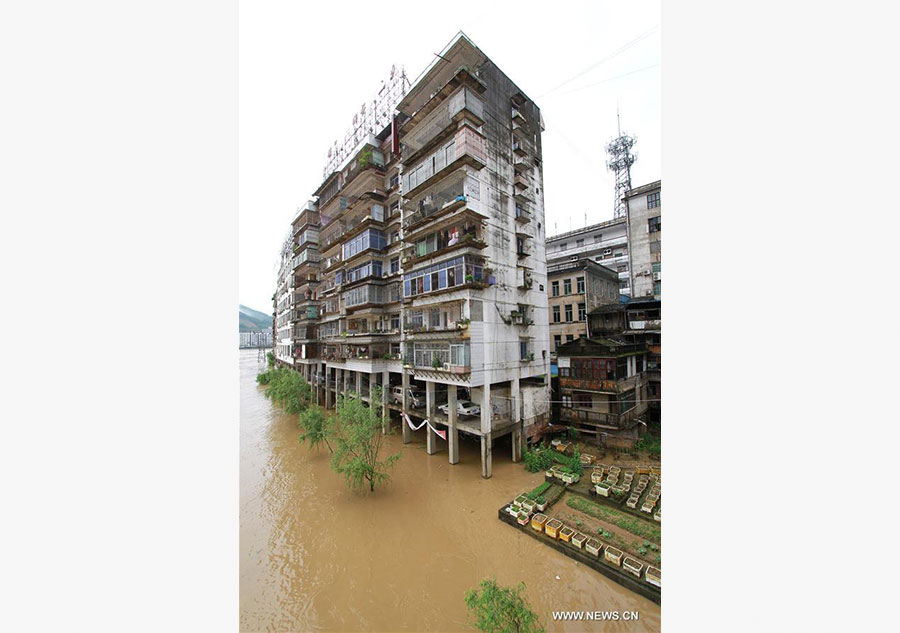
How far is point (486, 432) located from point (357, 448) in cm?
618

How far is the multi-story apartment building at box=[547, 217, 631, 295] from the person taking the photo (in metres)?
36.6

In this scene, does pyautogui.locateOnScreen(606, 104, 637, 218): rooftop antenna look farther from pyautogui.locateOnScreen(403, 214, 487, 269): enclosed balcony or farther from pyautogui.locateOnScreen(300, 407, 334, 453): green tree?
pyautogui.locateOnScreen(300, 407, 334, 453): green tree

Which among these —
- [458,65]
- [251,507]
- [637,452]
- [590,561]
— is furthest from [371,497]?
[458,65]

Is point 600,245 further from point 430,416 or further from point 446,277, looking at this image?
point 430,416

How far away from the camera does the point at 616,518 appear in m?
11.7

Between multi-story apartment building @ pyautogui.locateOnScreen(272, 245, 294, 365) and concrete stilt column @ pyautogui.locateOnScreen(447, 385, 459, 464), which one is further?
multi-story apartment building @ pyautogui.locateOnScreen(272, 245, 294, 365)

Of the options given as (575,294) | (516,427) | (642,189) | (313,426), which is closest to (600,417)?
(516,427)

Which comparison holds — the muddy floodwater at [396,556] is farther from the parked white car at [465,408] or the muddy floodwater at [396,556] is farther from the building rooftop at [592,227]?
the building rooftop at [592,227]

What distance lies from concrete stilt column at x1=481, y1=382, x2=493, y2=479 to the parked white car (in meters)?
1.95

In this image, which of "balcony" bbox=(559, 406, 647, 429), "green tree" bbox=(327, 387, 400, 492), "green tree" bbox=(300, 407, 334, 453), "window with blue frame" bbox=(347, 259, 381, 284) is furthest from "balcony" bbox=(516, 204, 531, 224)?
"green tree" bbox=(300, 407, 334, 453)

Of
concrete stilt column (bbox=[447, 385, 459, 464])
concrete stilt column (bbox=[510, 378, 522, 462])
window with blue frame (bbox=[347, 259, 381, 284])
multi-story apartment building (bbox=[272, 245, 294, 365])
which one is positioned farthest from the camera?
multi-story apartment building (bbox=[272, 245, 294, 365])

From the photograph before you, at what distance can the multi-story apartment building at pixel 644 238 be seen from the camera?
26.8 meters

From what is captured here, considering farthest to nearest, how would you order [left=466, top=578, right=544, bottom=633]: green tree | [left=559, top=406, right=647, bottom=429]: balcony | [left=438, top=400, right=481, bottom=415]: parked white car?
[left=559, top=406, right=647, bottom=429]: balcony, [left=438, top=400, right=481, bottom=415]: parked white car, [left=466, top=578, right=544, bottom=633]: green tree

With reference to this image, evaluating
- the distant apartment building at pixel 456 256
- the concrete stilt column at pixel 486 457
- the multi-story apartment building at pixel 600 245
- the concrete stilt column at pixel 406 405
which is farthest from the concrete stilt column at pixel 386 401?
the multi-story apartment building at pixel 600 245
